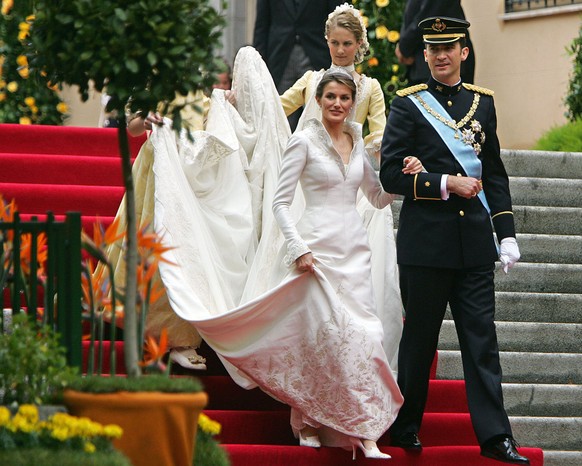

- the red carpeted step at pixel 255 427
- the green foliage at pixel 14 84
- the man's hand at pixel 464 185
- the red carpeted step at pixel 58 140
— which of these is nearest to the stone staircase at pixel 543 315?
the red carpeted step at pixel 255 427

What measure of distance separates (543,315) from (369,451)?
8.47ft

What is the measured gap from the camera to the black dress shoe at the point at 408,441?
23.8 ft

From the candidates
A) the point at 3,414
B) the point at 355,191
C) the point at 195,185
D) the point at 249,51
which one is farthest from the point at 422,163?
the point at 3,414

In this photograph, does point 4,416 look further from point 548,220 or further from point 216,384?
point 548,220

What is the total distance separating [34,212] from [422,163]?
9.94 feet

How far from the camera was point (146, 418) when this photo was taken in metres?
5.51

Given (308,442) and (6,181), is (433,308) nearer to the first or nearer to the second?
(308,442)

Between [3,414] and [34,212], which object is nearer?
[3,414]

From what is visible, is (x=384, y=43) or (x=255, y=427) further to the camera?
(x=384, y=43)

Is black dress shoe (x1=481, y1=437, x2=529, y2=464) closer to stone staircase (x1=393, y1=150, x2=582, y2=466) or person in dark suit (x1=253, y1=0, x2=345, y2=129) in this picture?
stone staircase (x1=393, y1=150, x2=582, y2=466)

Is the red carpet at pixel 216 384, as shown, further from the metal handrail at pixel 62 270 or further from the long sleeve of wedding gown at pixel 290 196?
the metal handrail at pixel 62 270

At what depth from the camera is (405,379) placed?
7262mm

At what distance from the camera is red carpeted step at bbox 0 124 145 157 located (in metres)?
10.6

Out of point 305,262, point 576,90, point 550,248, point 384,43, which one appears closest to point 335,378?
point 305,262
